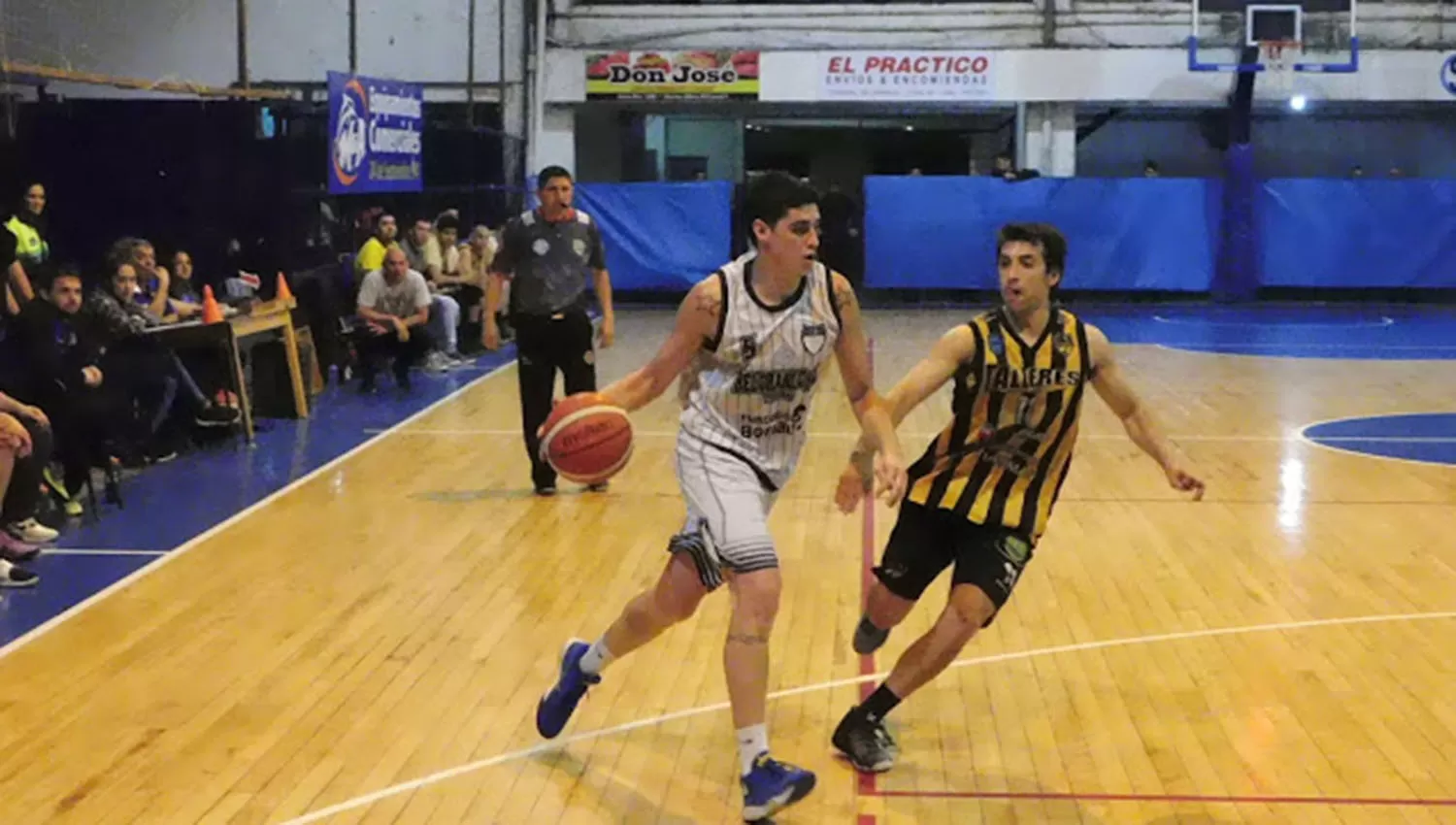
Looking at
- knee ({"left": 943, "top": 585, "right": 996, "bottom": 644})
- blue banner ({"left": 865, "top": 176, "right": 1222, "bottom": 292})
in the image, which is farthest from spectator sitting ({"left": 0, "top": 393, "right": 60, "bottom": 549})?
blue banner ({"left": 865, "top": 176, "right": 1222, "bottom": 292})

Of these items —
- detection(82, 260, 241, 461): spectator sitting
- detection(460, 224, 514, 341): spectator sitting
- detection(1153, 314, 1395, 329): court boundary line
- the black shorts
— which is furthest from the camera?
detection(1153, 314, 1395, 329): court boundary line

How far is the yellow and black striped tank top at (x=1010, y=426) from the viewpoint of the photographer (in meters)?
5.34

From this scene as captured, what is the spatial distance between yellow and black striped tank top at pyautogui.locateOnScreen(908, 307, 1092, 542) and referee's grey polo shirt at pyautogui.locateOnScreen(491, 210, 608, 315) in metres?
4.90

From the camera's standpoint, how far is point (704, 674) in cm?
661

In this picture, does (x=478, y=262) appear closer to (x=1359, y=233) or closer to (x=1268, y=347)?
(x=1268, y=347)

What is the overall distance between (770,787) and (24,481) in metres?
4.90

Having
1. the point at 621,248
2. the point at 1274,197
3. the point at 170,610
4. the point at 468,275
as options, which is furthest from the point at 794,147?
the point at 170,610

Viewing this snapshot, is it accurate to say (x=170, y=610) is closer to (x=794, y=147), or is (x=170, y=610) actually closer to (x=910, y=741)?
(x=910, y=741)

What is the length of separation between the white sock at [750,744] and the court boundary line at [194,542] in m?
3.30

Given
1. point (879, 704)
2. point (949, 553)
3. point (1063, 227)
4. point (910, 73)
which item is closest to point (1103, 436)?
point (949, 553)

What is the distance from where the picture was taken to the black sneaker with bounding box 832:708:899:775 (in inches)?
215

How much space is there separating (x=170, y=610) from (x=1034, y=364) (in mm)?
4082

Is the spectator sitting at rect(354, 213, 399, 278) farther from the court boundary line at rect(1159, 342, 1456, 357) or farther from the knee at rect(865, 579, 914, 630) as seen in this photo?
the knee at rect(865, 579, 914, 630)

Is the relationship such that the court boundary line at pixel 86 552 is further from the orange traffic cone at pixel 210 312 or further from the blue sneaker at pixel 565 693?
the blue sneaker at pixel 565 693
